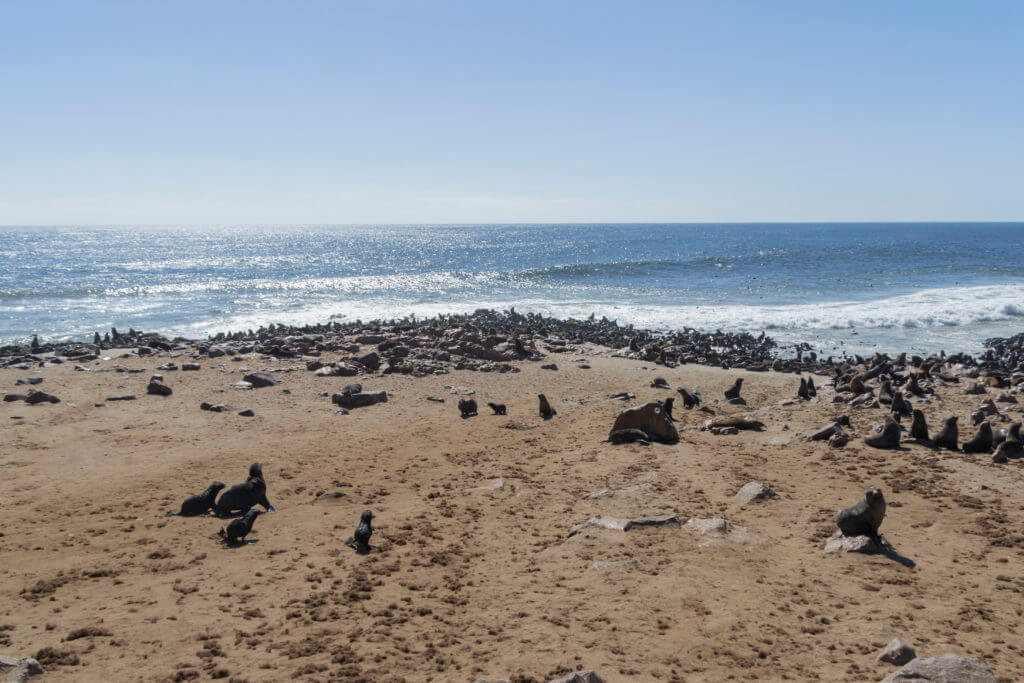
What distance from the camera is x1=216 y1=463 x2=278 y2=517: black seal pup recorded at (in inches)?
390

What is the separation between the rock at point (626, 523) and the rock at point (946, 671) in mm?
3703

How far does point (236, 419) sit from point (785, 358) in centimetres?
2100

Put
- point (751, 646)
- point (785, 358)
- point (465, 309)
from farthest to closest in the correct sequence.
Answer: point (465, 309) < point (785, 358) < point (751, 646)

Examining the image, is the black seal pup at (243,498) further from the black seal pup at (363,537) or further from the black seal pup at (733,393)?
the black seal pup at (733,393)

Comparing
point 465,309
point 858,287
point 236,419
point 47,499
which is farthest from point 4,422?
point 858,287

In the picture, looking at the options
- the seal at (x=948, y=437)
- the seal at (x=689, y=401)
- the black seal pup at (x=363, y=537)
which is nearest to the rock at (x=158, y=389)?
the black seal pup at (x=363, y=537)

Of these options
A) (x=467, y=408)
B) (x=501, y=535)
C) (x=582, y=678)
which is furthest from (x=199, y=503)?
(x=467, y=408)

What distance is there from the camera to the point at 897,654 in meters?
5.87

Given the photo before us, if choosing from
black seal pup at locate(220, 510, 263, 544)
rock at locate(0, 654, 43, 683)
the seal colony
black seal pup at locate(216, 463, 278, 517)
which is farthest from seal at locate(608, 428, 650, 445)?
rock at locate(0, 654, 43, 683)

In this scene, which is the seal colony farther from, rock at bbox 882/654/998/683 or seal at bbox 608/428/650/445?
rock at bbox 882/654/998/683

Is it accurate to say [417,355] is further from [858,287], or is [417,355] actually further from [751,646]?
[858,287]

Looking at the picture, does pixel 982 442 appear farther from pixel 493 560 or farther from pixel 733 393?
pixel 493 560

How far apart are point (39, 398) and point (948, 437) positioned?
68.2 feet

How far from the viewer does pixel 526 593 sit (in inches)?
296
